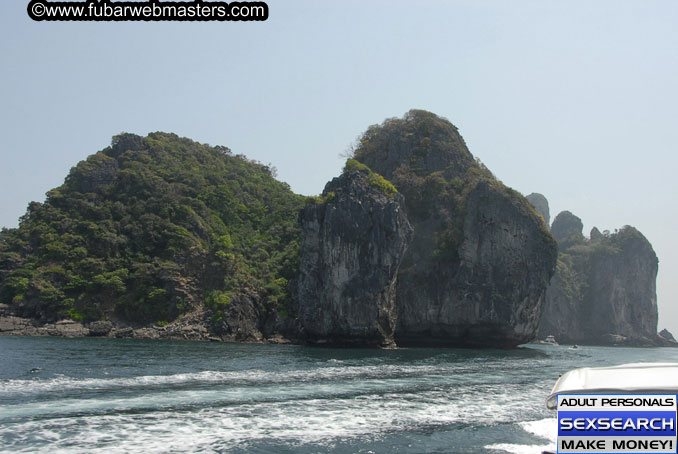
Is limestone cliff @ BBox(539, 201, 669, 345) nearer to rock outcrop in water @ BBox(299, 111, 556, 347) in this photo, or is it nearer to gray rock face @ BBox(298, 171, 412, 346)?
rock outcrop in water @ BBox(299, 111, 556, 347)

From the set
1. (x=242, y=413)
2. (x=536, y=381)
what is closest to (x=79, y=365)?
(x=242, y=413)

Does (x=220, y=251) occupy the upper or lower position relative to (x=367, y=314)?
upper

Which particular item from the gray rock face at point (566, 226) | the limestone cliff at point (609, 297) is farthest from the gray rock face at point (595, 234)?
the limestone cliff at point (609, 297)

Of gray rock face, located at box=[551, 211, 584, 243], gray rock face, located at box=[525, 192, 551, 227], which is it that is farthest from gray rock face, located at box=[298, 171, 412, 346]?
gray rock face, located at box=[525, 192, 551, 227]

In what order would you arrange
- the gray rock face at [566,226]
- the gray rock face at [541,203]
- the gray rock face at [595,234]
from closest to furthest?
the gray rock face at [595,234] → the gray rock face at [566,226] → the gray rock face at [541,203]

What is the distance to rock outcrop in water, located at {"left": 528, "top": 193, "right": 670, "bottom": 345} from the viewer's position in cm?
9600

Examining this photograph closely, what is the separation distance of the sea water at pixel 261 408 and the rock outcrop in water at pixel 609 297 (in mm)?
73719

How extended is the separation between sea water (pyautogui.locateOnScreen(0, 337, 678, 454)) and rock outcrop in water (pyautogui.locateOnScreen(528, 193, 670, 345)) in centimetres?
7372

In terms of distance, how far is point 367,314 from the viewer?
159ft

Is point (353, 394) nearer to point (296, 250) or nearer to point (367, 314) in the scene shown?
point (367, 314)

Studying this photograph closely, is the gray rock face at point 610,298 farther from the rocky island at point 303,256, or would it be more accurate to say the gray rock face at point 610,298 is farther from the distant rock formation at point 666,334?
the rocky island at point 303,256

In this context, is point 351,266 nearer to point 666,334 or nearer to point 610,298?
point 610,298

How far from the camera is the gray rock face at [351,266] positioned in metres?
48.8

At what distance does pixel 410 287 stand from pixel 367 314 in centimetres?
1074
